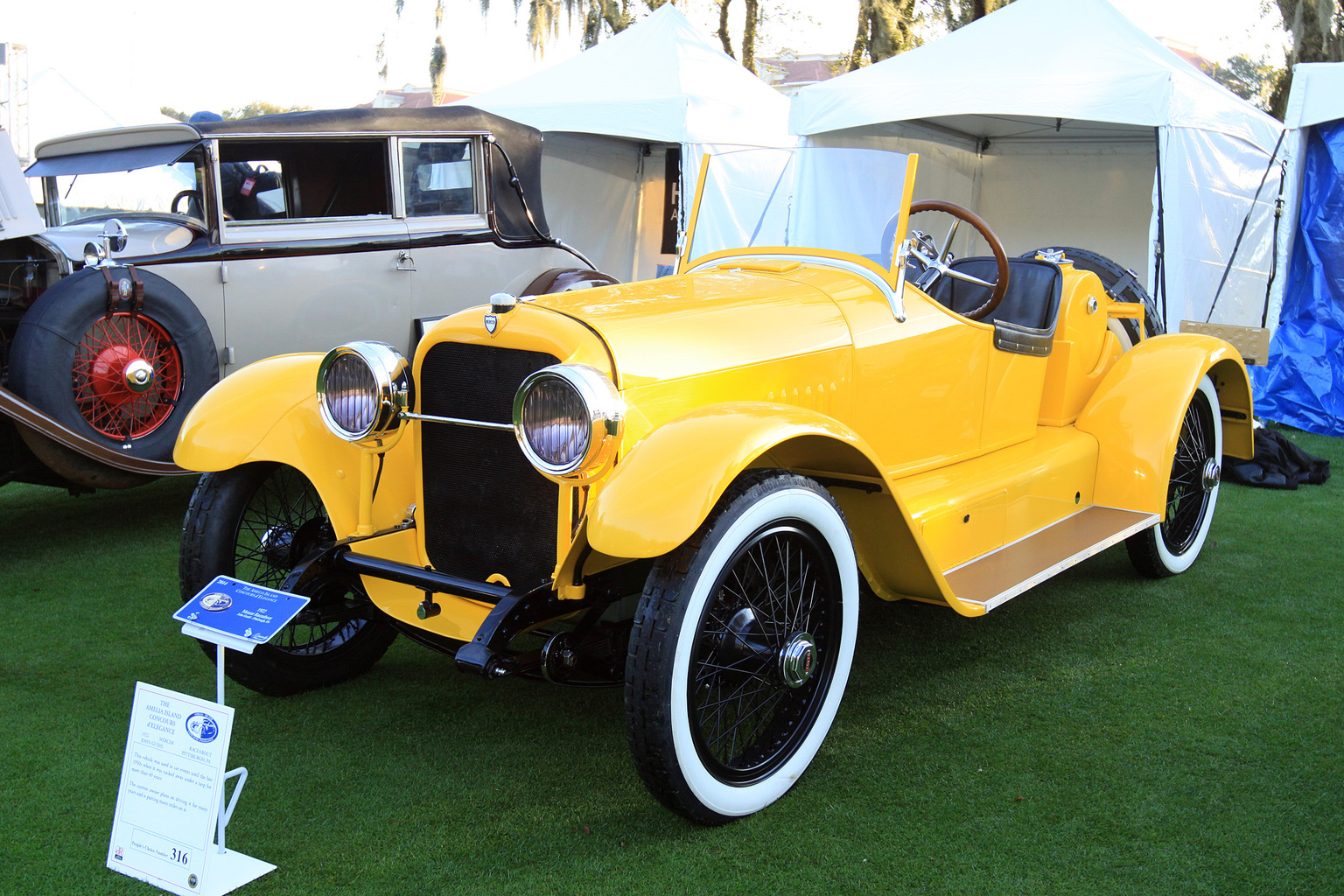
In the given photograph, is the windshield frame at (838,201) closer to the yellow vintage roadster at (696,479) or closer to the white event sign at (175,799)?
the yellow vintage roadster at (696,479)

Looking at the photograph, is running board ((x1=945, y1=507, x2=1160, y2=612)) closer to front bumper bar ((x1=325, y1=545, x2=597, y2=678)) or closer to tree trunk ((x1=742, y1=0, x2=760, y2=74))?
front bumper bar ((x1=325, y1=545, x2=597, y2=678))

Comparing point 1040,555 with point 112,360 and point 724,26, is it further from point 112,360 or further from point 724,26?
point 724,26

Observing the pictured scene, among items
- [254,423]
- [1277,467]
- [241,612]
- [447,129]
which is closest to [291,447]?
[254,423]

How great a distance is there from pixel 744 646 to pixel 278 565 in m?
1.54

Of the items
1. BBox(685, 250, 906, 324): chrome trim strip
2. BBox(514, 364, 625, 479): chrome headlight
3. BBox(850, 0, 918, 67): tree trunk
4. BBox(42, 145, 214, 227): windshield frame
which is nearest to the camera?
BBox(514, 364, 625, 479): chrome headlight

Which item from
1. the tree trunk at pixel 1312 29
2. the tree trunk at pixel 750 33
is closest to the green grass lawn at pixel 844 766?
the tree trunk at pixel 1312 29

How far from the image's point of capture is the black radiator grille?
259 centimetres

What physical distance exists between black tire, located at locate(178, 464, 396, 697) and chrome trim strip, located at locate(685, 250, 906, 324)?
159cm

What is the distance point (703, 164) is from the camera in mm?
3701

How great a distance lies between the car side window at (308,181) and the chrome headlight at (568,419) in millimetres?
4004

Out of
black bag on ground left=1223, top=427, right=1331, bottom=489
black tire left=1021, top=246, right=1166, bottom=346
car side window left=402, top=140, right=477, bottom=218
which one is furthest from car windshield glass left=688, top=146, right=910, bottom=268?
Result: black bag on ground left=1223, top=427, right=1331, bottom=489

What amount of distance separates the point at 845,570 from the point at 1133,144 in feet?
32.2

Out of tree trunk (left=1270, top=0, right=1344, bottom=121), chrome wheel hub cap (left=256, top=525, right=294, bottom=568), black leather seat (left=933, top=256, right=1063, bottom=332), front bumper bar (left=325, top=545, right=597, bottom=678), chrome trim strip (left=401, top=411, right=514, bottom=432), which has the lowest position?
chrome wheel hub cap (left=256, top=525, right=294, bottom=568)

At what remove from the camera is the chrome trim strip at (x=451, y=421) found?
8.38 feet
